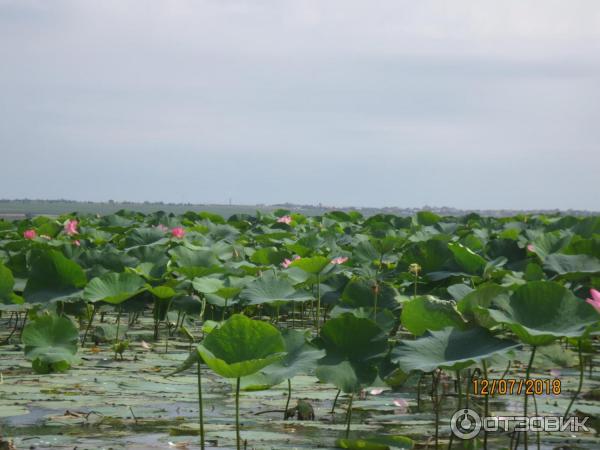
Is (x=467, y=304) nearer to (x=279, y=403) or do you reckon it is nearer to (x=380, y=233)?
(x=279, y=403)

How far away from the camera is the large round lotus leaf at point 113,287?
4.33 meters

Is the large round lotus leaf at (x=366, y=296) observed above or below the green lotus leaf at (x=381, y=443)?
above

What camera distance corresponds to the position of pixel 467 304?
283 centimetres

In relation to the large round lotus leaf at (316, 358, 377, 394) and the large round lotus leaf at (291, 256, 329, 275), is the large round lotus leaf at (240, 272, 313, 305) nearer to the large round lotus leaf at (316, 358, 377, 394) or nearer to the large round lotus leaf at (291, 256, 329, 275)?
the large round lotus leaf at (291, 256, 329, 275)

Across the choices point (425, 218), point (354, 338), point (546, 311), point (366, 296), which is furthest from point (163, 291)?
point (425, 218)

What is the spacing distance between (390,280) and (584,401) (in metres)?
2.00

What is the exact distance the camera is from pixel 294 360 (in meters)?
2.71

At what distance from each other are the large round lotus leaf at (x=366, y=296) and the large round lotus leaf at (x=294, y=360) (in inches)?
46.7

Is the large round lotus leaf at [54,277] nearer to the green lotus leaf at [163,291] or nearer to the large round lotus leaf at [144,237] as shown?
the green lotus leaf at [163,291]

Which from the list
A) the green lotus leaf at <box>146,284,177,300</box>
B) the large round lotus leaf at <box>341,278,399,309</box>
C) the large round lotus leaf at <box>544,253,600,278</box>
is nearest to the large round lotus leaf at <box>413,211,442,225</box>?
the green lotus leaf at <box>146,284,177,300</box>

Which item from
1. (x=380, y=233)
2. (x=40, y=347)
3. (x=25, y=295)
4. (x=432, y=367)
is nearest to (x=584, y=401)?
(x=432, y=367)

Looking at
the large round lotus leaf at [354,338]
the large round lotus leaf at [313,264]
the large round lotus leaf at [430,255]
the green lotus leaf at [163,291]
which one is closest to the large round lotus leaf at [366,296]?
the large round lotus leaf at [313,264]

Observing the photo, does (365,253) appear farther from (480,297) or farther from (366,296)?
(480,297)

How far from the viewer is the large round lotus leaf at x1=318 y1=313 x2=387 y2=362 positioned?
2.78 m
